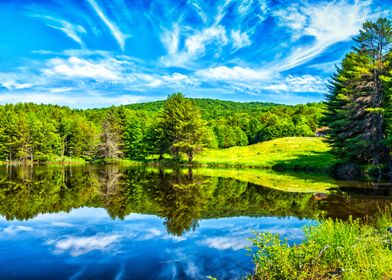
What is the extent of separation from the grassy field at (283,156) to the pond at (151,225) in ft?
89.4

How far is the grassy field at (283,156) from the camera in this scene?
56.6m

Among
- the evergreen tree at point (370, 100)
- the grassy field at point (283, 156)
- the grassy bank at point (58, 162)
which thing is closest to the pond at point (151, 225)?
the evergreen tree at point (370, 100)

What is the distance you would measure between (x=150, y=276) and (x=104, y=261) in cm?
230

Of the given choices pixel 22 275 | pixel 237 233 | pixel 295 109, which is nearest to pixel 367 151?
pixel 237 233

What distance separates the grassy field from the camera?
56625mm

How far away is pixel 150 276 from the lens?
34.7 ft

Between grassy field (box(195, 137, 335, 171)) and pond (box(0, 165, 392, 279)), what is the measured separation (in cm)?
2724

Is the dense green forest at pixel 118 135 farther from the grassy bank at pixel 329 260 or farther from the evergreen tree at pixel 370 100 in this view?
the grassy bank at pixel 329 260

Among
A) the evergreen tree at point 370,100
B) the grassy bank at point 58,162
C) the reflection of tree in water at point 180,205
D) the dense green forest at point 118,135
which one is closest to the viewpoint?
the reflection of tree in water at point 180,205

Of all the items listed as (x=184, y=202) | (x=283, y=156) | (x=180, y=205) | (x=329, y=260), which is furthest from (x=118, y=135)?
(x=329, y=260)

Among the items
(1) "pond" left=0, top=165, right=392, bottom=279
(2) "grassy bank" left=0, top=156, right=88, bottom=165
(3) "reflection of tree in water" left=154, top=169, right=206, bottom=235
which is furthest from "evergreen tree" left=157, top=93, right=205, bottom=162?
(1) "pond" left=0, top=165, right=392, bottom=279

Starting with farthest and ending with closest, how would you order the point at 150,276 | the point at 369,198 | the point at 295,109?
the point at 295,109, the point at 369,198, the point at 150,276

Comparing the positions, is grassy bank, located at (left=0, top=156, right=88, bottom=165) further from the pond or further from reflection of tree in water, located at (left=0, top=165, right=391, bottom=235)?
the pond

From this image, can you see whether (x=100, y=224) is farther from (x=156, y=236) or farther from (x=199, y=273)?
(x=199, y=273)
